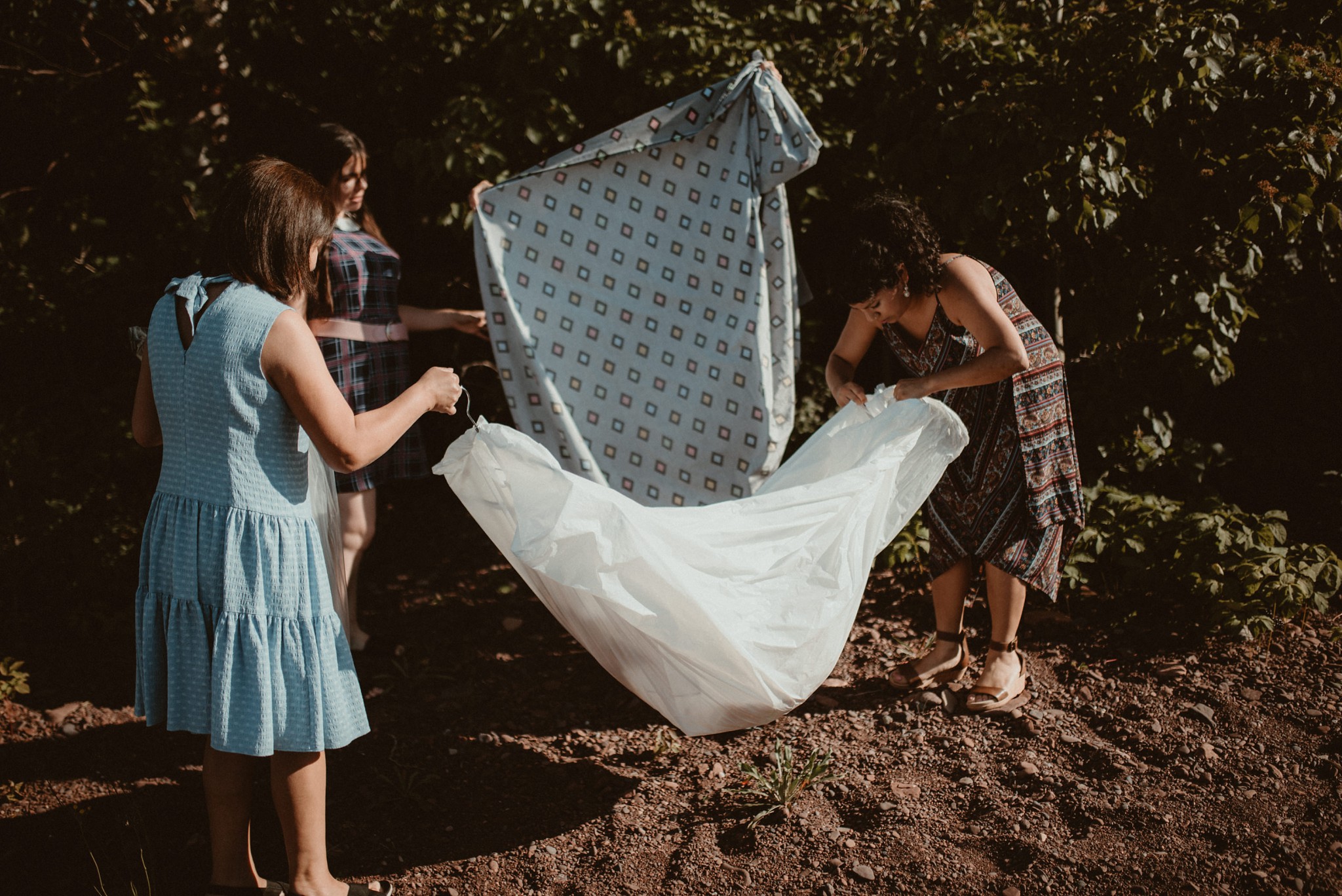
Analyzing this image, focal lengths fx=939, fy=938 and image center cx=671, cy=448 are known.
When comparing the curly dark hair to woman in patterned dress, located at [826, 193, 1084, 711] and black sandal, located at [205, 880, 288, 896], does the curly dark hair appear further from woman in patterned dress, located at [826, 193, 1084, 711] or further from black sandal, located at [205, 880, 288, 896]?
black sandal, located at [205, 880, 288, 896]

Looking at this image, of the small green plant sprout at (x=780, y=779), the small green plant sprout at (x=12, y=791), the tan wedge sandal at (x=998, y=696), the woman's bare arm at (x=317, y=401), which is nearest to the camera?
the woman's bare arm at (x=317, y=401)

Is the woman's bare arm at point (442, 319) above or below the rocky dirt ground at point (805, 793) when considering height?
above

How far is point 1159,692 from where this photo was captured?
3.00m

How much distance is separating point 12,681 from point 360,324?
1806 millimetres

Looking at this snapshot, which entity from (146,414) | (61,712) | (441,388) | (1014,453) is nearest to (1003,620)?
(1014,453)

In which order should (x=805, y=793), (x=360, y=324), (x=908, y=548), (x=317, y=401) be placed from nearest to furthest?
1. (x=317, y=401)
2. (x=805, y=793)
3. (x=360, y=324)
4. (x=908, y=548)

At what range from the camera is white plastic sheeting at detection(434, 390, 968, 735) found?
236cm

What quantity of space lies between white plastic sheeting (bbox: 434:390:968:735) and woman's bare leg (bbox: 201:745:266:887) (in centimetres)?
77

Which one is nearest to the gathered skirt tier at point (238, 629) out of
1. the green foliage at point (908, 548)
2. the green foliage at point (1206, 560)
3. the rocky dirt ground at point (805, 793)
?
the rocky dirt ground at point (805, 793)

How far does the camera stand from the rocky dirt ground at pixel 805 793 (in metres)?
2.33

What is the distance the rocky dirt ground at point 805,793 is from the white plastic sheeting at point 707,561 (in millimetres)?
381

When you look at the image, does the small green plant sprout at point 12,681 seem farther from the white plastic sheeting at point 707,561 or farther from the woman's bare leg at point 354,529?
the white plastic sheeting at point 707,561

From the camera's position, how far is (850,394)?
9.55 ft

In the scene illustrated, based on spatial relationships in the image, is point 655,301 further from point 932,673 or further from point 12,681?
point 12,681
